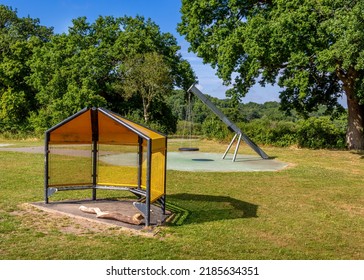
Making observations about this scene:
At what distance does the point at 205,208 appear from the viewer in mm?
8359

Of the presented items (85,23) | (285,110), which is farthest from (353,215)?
(85,23)

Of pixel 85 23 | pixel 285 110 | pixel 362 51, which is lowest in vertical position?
pixel 285 110

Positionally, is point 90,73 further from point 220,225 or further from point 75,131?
point 220,225

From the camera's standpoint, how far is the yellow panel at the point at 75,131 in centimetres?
829

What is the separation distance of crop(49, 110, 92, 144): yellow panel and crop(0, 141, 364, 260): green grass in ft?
4.83

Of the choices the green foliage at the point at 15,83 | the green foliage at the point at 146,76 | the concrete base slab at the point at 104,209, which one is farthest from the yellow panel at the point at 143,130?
the green foliage at the point at 15,83

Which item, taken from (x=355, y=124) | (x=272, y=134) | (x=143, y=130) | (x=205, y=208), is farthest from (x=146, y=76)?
(x=143, y=130)

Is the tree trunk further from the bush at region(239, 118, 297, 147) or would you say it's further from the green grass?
the green grass

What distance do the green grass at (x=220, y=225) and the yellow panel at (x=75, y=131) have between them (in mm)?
1472

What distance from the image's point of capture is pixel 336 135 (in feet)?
80.4

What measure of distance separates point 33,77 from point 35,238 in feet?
119

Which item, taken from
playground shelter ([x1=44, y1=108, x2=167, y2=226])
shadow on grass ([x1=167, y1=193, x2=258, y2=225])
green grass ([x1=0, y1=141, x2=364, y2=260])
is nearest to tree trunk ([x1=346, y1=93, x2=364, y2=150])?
green grass ([x1=0, y1=141, x2=364, y2=260])

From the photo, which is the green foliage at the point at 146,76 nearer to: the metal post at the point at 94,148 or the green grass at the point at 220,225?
the green grass at the point at 220,225

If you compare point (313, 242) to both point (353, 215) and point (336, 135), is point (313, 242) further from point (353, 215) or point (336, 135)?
point (336, 135)
